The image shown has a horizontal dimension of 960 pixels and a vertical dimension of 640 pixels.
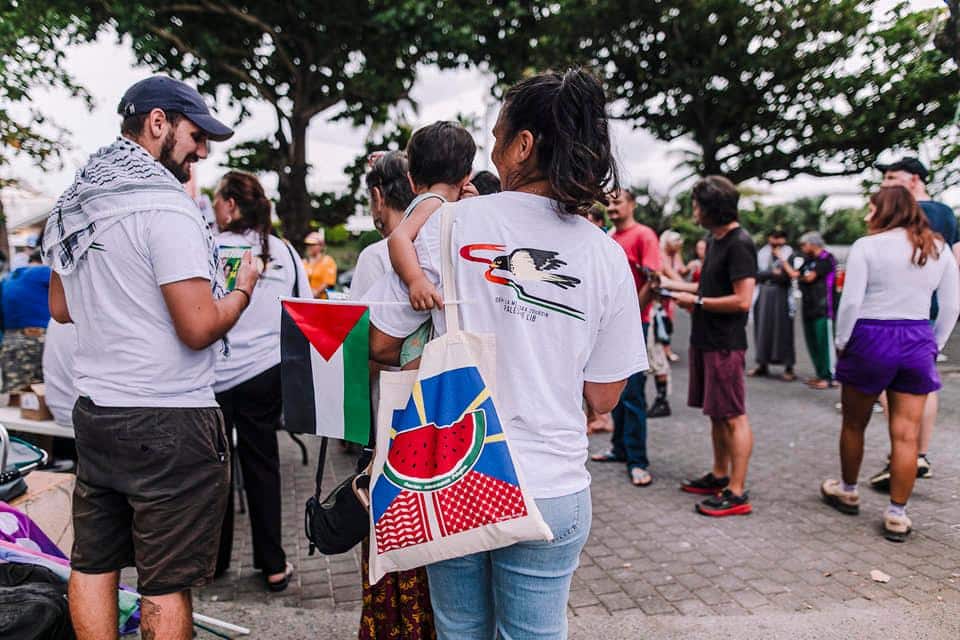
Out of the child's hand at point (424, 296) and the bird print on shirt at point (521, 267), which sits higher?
the bird print on shirt at point (521, 267)

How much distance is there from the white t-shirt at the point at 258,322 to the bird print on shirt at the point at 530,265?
2.11m

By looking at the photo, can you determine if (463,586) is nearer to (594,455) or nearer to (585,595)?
(585,595)

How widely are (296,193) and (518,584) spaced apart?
13.1m

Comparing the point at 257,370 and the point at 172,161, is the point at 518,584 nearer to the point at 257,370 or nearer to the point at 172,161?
the point at 172,161

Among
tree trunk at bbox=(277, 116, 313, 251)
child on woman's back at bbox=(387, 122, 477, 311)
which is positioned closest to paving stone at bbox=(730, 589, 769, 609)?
child on woman's back at bbox=(387, 122, 477, 311)

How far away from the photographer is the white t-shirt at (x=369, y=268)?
8.32ft

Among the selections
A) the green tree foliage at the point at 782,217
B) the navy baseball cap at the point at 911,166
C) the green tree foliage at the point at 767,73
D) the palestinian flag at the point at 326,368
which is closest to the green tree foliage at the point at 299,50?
the green tree foliage at the point at 767,73

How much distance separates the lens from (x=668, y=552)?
3992 mm

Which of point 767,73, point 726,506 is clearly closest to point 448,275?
point 726,506

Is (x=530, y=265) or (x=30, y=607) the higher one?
(x=530, y=265)

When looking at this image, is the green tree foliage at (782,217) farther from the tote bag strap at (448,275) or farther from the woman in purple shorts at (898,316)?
the tote bag strap at (448,275)

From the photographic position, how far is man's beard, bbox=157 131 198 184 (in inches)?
91.4

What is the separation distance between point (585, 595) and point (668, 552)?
73 centimetres

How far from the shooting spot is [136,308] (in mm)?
2156
